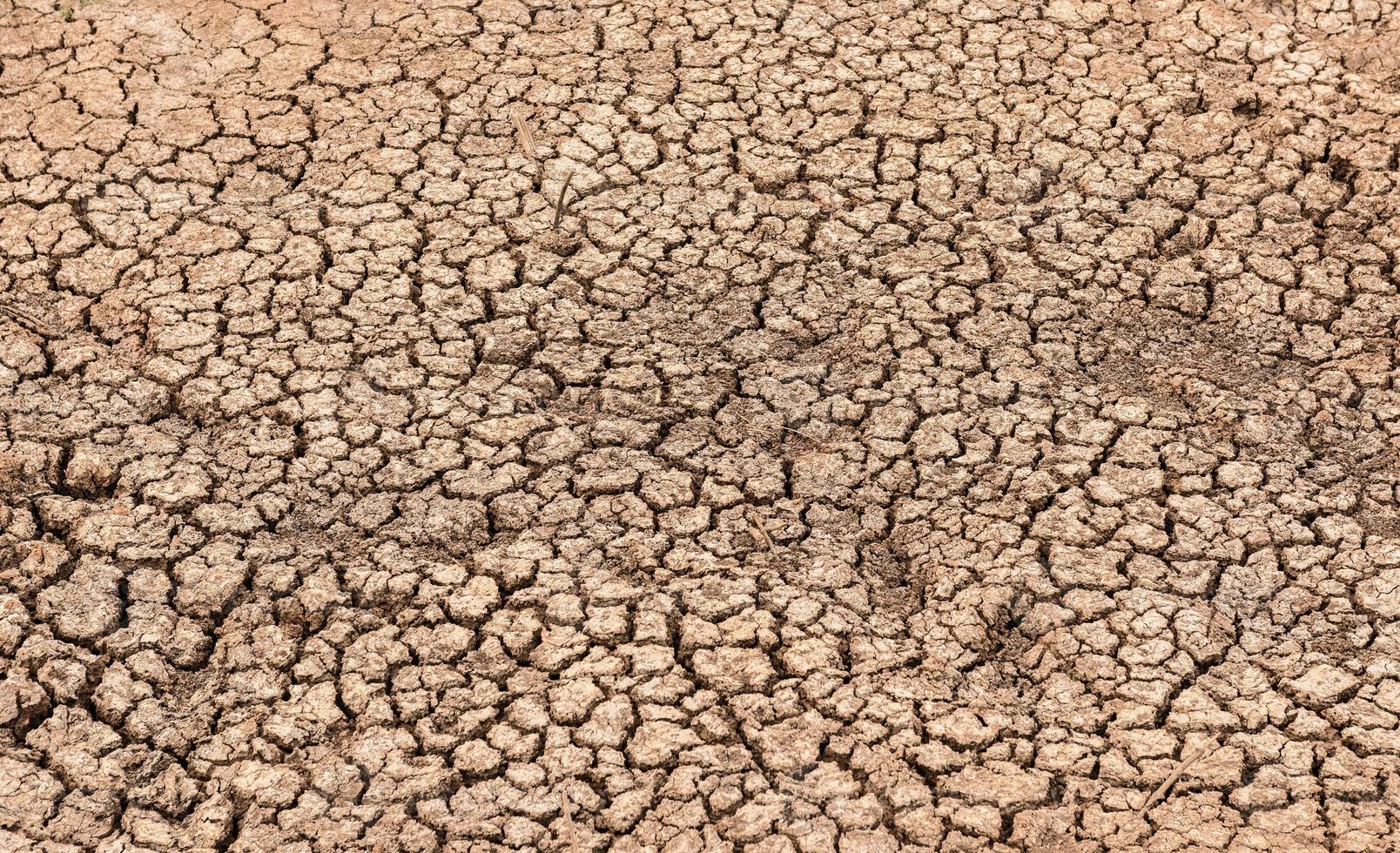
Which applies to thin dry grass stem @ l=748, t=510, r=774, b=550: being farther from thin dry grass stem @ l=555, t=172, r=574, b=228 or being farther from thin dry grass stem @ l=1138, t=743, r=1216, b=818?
thin dry grass stem @ l=555, t=172, r=574, b=228

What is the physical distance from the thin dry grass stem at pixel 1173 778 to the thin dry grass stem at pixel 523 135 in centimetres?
242

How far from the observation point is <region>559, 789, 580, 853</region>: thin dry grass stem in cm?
271

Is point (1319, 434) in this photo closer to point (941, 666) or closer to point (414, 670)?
point (941, 666)

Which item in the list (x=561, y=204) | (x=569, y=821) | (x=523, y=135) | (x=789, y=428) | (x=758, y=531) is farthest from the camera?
(x=523, y=135)

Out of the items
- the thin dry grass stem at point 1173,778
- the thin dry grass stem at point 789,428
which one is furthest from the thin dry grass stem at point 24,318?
the thin dry grass stem at point 1173,778

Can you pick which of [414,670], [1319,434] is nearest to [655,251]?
[414,670]

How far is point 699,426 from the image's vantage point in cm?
350

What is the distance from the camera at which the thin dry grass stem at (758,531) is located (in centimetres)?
323

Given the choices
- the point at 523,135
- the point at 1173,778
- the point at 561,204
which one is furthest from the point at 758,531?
the point at 523,135

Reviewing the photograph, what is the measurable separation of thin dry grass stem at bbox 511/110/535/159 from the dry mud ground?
2 centimetres

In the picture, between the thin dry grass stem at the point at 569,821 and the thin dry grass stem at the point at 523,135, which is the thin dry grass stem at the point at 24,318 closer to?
the thin dry grass stem at the point at 523,135

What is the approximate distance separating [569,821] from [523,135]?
2186 mm

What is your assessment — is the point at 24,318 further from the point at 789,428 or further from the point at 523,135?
the point at 789,428

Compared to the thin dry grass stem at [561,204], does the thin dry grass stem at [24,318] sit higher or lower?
lower
